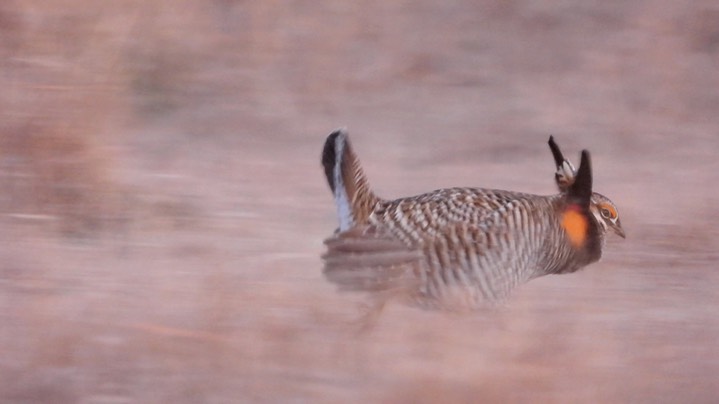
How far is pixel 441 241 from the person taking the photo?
4668 mm

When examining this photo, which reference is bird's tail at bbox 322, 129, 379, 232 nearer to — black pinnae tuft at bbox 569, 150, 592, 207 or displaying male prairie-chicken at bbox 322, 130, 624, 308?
displaying male prairie-chicken at bbox 322, 130, 624, 308

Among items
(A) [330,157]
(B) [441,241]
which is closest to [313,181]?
(A) [330,157]

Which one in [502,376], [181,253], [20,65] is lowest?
[502,376]

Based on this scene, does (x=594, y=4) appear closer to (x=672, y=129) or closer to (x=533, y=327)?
(x=672, y=129)

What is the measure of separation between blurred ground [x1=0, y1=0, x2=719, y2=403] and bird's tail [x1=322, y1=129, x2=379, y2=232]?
0.35m

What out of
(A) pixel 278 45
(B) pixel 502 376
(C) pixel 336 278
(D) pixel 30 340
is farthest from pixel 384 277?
(A) pixel 278 45

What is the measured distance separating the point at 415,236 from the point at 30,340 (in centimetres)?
134

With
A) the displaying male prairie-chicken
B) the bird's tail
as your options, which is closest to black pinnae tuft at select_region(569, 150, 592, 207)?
the displaying male prairie-chicken

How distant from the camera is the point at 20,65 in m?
6.31

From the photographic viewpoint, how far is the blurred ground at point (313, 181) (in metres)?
3.97

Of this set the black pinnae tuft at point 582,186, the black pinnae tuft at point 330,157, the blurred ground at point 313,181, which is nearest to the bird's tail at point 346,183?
the black pinnae tuft at point 330,157

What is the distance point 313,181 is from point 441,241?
9.16 ft

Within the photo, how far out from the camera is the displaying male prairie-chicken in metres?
4.61

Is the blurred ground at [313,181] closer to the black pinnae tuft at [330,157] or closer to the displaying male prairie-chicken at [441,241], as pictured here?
the displaying male prairie-chicken at [441,241]
